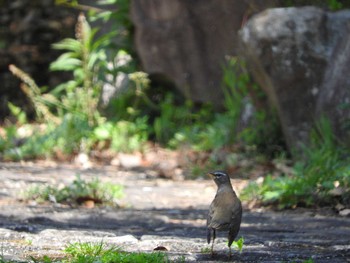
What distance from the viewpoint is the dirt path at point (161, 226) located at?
14.0 ft

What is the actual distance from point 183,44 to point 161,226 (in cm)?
659

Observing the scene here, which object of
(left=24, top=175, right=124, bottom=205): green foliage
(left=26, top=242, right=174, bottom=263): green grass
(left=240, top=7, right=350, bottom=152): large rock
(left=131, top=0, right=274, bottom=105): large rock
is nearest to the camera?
(left=26, top=242, right=174, bottom=263): green grass

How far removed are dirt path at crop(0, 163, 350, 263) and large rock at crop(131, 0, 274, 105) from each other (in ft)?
10.9

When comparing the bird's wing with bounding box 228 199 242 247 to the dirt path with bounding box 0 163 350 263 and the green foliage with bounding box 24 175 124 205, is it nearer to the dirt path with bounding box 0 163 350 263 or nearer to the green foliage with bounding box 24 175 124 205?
the dirt path with bounding box 0 163 350 263

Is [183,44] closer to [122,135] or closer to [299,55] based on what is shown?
[122,135]

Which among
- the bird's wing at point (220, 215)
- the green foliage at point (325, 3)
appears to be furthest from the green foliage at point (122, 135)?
the bird's wing at point (220, 215)

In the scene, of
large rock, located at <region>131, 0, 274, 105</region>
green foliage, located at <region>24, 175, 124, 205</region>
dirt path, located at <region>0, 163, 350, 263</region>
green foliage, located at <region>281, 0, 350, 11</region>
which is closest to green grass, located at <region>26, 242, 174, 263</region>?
dirt path, located at <region>0, 163, 350, 263</region>

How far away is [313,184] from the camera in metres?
6.80

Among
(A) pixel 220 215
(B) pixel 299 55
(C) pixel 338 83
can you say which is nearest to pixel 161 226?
(A) pixel 220 215

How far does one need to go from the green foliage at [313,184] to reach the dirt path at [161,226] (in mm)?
193

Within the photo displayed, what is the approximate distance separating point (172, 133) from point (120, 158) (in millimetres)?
1291

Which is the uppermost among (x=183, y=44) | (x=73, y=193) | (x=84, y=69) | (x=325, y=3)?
(x=183, y=44)

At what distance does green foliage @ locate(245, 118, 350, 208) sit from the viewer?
21.8 feet

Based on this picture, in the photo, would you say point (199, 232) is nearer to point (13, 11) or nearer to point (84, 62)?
point (84, 62)
